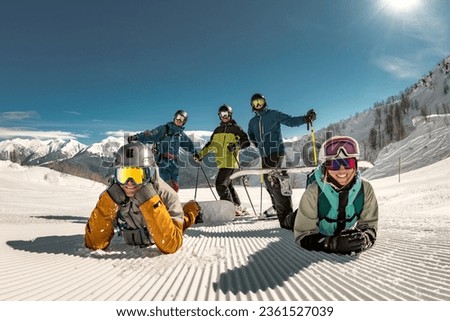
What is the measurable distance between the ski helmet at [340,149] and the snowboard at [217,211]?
4407 millimetres

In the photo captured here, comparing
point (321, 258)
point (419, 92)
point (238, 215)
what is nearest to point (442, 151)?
point (238, 215)

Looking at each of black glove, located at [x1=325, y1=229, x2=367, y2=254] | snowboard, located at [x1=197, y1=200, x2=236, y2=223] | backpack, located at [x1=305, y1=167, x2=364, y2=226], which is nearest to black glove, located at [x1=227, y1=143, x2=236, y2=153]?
snowboard, located at [x1=197, y1=200, x2=236, y2=223]

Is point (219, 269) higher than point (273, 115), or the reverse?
point (273, 115)

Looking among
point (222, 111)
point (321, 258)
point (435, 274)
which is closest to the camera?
point (435, 274)

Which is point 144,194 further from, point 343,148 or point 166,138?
point 166,138

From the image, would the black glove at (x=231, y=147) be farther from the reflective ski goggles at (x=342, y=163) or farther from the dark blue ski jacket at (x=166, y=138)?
the reflective ski goggles at (x=342, y=163)

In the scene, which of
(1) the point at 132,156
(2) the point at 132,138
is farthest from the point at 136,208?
(2) the point at 132,138

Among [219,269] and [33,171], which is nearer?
[219,269]

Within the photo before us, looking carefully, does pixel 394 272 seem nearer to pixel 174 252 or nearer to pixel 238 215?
pixel 174 252

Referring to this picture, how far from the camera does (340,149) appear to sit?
9.78ft

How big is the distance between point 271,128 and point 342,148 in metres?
3.99

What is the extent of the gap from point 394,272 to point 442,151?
169ft

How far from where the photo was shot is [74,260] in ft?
9.34

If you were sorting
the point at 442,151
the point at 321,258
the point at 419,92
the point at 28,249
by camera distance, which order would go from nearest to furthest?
the point at 321,258
the point at 28,249
the point at 442,151
the point at 419,92
